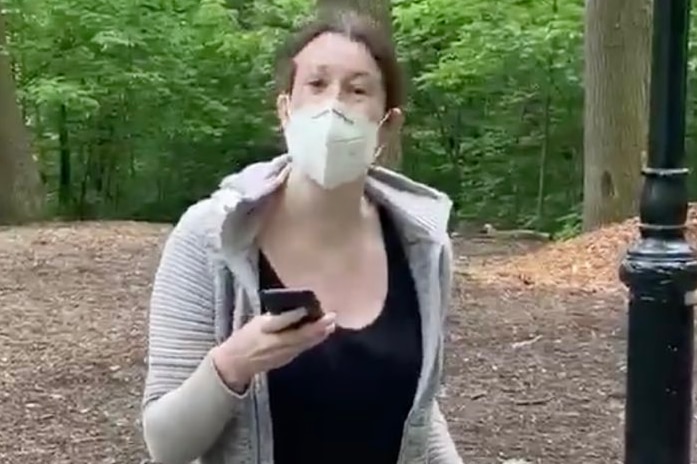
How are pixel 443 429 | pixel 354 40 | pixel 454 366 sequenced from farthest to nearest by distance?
pixel 454 366, pixel 443 429, pixel 354 40

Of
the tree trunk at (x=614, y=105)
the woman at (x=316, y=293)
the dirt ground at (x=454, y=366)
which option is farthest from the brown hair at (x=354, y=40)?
the tree trunk at (x=614, y=105)

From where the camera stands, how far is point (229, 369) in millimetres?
1970

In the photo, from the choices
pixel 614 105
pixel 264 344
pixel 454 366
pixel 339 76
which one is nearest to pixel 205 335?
pixel 264 344

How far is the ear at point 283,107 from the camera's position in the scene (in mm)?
2225

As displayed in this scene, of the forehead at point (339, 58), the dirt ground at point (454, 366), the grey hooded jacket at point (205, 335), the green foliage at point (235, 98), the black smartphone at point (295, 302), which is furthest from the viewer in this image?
the green foliage at point (235, 98)

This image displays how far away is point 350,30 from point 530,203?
16.6 metres

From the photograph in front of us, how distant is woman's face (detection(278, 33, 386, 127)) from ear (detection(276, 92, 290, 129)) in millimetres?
38

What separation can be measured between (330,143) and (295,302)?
275 mm

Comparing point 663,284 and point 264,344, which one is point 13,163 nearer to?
point 663,284

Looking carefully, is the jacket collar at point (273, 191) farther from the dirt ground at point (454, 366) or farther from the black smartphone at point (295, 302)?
the dirt ground at point (454, 366)

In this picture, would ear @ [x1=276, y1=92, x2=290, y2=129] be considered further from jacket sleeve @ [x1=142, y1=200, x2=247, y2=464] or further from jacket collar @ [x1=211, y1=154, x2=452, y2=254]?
jacket sleeve @ [x1=142, y1=200, x2=247, y2=464]

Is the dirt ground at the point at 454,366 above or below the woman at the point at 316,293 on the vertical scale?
below

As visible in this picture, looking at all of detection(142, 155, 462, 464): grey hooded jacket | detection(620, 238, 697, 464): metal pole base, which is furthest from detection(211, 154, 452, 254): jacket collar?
detection(620, 238, 697, 464): metal pole base

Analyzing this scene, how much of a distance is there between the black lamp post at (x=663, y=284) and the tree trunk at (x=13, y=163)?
1087 cm
